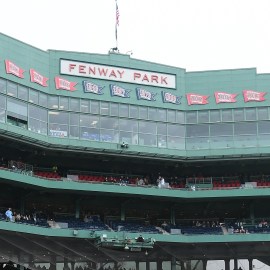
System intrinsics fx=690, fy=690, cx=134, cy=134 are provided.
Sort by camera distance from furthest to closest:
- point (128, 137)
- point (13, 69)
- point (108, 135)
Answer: point (128, 137) → point (108, 135) → point (13, 69)

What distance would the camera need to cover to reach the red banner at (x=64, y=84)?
176 ft

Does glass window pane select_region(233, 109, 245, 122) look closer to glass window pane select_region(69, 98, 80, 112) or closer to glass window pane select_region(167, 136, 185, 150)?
glass window pane select_region(167, 136, 185, 150)

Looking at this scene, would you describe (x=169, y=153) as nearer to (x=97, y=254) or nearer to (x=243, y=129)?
(x=243, y=129)

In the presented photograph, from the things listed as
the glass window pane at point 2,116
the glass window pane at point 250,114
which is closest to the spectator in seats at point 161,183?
the glass window pane at point 250,114

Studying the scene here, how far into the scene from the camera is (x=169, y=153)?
56.2m

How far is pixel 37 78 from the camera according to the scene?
2074 inches

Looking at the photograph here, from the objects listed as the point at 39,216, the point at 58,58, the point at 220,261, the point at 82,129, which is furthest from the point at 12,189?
the point at 220,261

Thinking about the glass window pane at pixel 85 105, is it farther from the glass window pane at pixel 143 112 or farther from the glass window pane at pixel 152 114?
the glass window pane at pixel 152 114

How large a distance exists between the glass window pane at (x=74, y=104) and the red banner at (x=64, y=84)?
2.88ft

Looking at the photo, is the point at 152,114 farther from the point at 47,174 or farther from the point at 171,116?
the point at 47,174

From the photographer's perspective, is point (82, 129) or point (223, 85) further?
point (223, 85)

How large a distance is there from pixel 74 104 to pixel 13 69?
5.82 m

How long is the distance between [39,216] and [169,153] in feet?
38.0

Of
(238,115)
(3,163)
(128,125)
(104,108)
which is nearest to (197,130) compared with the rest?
(238,115)
